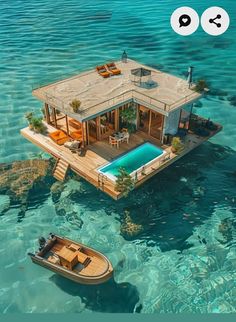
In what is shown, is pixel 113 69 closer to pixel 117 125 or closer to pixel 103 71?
pixel 103 71

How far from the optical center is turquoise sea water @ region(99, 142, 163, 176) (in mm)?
29359

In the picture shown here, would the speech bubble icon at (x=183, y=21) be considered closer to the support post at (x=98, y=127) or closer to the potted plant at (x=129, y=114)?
the potted plant at (x=129, y=114)

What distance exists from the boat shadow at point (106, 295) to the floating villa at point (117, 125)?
763cm

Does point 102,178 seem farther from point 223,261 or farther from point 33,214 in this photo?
point 223,261

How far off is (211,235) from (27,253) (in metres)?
14.4

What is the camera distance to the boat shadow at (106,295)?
22969mm

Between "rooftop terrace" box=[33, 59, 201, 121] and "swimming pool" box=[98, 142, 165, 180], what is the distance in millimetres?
3819

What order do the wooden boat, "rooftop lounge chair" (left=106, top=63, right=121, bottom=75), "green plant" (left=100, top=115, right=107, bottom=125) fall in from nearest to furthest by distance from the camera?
the wooden boat < "green plant" (left=100, top=115, right=107, bottom=125) < "rooftop lounge chair" (left=106, top=63, right=121, bottom=75)

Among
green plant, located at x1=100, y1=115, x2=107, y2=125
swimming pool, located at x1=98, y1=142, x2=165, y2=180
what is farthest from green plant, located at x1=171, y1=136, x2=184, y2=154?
green plant, located at x1=100, y1=115, x2=107, y2=125

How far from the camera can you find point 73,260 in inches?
906

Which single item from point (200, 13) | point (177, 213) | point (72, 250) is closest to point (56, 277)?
point (72, 250)

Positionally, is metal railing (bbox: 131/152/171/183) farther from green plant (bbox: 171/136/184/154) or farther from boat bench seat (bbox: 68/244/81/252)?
boat bench seat (bbox: 68/244/81/252)

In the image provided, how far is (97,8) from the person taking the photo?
76.0 m

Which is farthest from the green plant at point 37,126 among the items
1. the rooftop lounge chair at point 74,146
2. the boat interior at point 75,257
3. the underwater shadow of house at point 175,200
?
the boat interior at point 75,257
